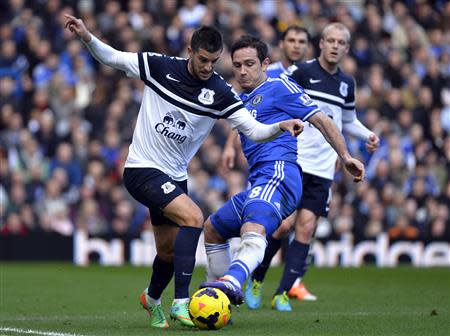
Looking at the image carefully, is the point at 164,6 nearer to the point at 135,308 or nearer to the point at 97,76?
the point at 97,76

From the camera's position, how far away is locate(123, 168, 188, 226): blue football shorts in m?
8.88

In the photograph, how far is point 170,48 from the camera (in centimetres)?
2186

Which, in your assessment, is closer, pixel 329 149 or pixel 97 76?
pixel 329 149

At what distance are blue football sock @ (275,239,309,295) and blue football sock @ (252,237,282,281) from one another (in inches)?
6.5

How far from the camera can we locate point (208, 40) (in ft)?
28.5

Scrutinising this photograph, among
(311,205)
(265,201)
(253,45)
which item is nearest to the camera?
(265,201)

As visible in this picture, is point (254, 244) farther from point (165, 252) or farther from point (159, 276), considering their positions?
point (159, 276)

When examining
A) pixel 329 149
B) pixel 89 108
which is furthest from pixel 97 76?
pixel 329 149

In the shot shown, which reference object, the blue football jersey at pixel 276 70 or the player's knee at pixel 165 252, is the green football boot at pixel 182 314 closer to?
the player's knee at pixel 165 252

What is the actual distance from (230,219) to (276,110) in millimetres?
989

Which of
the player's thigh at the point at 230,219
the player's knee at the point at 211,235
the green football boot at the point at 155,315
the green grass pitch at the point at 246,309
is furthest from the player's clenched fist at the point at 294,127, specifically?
the green football boot at the point at 155,315

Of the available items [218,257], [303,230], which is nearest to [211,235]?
[218,257]

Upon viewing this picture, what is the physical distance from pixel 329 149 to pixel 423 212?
9.61 metres

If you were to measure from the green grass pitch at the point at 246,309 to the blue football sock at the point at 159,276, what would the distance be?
0.34 m
